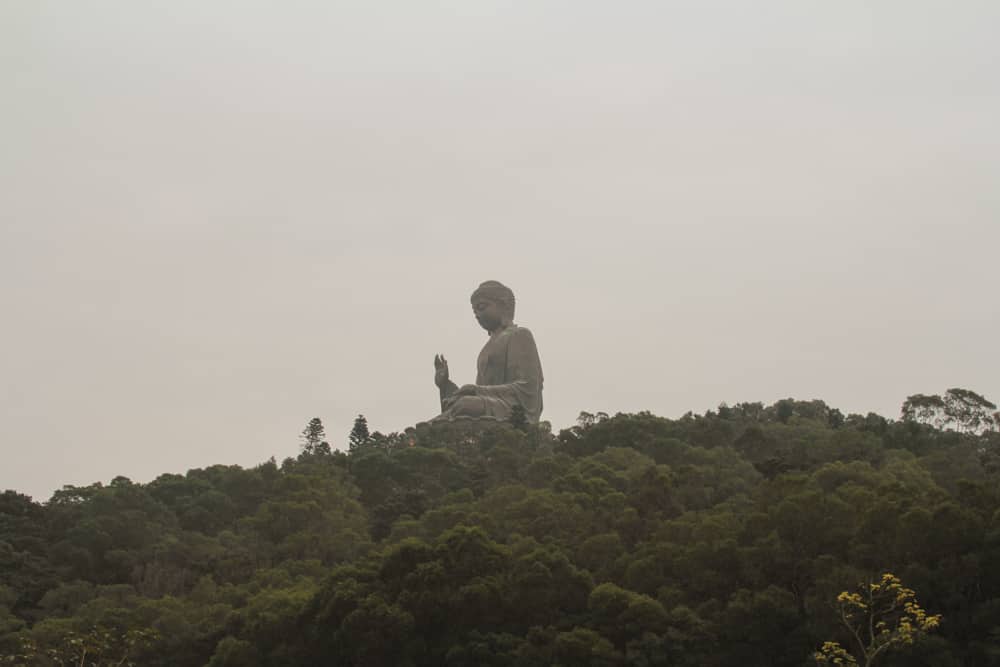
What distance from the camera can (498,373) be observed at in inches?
1817

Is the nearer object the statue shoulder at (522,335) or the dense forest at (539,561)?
the dense forest at (539,561)

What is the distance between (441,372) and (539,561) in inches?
756

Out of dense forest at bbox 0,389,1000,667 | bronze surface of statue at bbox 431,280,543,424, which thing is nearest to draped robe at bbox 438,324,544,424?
bronze surface of statue at bbox 431,280,543,424

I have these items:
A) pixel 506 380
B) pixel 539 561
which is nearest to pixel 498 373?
pixel 506 380

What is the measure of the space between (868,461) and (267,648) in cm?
1275

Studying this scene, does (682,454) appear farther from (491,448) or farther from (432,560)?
(432,560)

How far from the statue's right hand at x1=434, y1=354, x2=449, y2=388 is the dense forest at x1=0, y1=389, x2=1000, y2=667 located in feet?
25.9

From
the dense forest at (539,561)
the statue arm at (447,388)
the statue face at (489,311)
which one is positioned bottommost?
the dense forest at (539,561)

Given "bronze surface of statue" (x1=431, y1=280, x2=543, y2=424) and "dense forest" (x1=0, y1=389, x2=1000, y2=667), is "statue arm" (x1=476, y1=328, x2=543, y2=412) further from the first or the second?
"dense forest" (x1=0, y1=389, x2=1000, y2=667)

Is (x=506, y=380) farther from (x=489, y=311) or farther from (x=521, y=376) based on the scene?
(x=489, y=311)

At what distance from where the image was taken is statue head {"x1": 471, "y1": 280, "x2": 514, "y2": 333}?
4709 cm

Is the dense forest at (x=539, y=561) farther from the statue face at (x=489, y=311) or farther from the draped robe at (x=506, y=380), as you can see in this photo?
the statue face at (x=489, y=311)

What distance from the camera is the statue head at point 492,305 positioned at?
155 ft

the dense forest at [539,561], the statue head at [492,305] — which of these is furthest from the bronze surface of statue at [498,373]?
the dense forest at [539,561]
